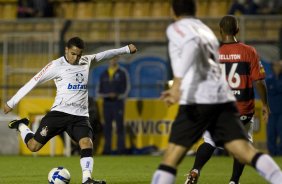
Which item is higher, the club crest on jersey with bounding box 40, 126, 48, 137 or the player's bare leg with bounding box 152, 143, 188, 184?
the player's bare leg with bounding box 152, 143, 188, 184

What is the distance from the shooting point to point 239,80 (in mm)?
10070

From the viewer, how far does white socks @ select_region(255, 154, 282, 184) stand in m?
7.58

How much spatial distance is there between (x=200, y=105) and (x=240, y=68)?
2560 millimetres

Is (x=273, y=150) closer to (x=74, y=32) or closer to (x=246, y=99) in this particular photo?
(x=74, y=32)

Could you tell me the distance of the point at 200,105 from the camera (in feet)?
25.0

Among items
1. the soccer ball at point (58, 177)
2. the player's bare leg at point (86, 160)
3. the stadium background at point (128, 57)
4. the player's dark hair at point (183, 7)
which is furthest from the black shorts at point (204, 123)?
the stadium background at point (128, 57)

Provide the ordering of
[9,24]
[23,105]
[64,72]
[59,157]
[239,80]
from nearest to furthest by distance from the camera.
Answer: [239,80] → [64,72] → [59,157] → [23,105] → [9,24]

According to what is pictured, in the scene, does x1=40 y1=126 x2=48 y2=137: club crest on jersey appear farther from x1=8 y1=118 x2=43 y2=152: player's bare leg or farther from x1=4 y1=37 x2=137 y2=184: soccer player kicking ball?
x1=8 y1=118 x2=43 y2=152: player's bare leg

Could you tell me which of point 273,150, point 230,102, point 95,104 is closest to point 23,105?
point 95,104

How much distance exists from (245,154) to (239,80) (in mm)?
2545

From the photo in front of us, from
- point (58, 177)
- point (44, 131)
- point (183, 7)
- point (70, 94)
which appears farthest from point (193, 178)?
point (183, 7)

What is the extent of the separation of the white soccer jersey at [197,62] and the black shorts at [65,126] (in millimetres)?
3301

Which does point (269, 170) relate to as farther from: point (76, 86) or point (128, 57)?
point (128, 57)

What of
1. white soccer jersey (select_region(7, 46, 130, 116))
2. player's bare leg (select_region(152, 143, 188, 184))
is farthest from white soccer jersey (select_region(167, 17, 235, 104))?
white soccer jersey (select_region(7, 46, 130, 116))
